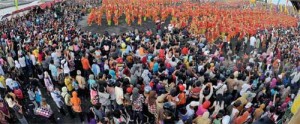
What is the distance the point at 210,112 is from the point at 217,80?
5.25ft

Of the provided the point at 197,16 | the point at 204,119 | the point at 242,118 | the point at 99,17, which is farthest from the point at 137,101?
the point at 197,16

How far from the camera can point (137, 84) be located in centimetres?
774

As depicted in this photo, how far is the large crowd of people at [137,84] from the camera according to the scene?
680 cm

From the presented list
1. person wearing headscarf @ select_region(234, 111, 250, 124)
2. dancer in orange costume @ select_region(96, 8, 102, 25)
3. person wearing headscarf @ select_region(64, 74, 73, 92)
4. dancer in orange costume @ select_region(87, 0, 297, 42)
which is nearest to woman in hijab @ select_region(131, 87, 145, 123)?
person wearing headscarf @ select_region(64, 74, 73, 92)

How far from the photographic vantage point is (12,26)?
1741 centimetres

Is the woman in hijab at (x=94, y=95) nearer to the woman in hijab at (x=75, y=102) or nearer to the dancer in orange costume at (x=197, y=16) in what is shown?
the woman in hijab at (x=75, y=102)

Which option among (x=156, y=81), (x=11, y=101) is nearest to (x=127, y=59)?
(x=156, y=81)

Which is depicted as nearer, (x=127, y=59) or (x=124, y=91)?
(x=124, y=91)

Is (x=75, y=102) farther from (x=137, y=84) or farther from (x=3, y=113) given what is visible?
(x=3, y=113)

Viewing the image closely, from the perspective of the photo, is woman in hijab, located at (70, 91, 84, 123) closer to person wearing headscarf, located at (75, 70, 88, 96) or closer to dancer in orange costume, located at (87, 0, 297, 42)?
person wearing headscarf, located at (75, 70, 88, 96)

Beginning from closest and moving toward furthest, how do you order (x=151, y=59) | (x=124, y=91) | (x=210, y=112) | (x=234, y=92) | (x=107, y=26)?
(x=210, y=112), (x=124, y=91), (x=234, y=92), (x=151, y=59), (x=107, y=26)

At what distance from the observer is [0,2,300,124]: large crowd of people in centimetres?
680

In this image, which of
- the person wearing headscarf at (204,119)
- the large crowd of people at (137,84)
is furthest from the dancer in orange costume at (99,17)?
the person wearing headscarf at (204,119)

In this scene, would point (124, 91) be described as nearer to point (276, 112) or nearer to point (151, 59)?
point (151, 59)
